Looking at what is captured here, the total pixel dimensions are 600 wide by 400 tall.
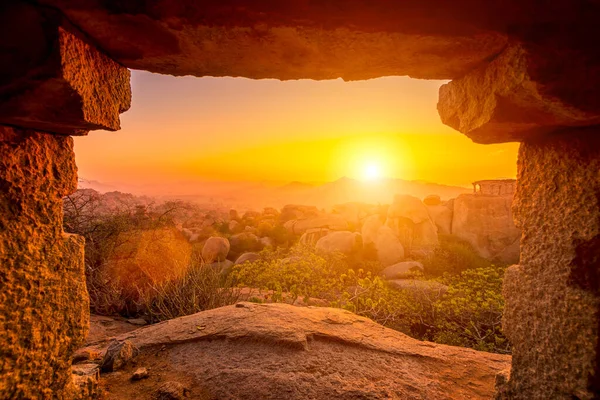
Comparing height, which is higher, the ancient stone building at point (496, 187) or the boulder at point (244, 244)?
the ancient stone building at point (496, 187)

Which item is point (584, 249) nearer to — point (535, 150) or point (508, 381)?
point (535, 150)

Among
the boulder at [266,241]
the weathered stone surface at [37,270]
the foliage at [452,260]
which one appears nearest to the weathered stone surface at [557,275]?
the weathered stone surface at [37,270]

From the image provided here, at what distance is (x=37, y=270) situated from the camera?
1.83 meters

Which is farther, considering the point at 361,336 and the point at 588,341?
the point at 361,336

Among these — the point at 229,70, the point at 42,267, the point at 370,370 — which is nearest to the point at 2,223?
the point at 42,267

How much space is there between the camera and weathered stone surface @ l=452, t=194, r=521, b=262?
16.3 meters

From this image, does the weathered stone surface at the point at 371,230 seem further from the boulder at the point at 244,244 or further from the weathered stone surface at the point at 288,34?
the weathered stone surface at the point at 288,34

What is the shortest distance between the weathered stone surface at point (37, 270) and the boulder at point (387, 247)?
46.7ft

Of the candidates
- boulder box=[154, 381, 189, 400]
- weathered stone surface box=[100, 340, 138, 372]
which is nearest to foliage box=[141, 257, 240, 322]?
weathered stone surface box=[100, 340, 138, 372]

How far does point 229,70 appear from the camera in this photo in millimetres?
1992

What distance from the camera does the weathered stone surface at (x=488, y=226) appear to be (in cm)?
1634

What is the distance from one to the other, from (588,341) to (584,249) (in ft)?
1.48

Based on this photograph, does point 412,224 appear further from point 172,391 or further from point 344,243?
point 172,391

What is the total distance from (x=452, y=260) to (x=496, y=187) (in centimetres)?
697
